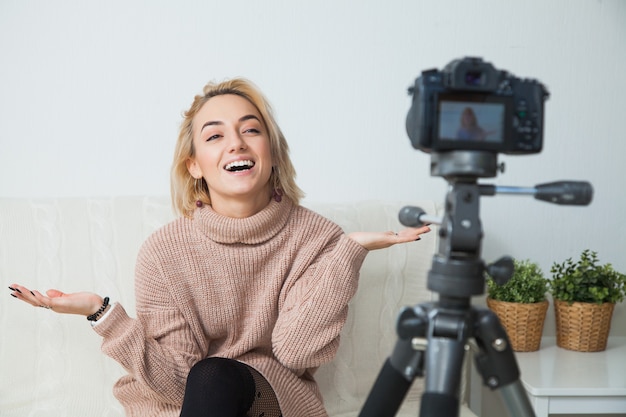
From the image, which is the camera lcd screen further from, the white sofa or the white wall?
the white wall

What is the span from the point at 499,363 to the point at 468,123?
309mm

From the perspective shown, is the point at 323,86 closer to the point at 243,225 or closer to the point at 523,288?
the point at 243,225

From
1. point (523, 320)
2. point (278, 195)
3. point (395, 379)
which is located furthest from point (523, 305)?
point (395, 379)

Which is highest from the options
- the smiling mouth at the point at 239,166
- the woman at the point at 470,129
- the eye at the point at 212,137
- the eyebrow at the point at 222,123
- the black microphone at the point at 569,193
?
the woman at the point at 470,129

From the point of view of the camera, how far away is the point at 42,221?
5.24 ft

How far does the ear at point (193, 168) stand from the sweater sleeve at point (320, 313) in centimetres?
36

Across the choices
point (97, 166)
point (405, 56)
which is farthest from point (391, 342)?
point (97, 166)

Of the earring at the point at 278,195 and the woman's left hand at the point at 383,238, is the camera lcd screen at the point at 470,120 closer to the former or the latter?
the woman's left hand at the point at 383,238

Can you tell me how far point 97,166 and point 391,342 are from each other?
910 millimetres

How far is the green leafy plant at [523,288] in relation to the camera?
173 centimetres

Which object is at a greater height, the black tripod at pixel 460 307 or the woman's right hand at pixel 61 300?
the black tripod at pixel 460 307

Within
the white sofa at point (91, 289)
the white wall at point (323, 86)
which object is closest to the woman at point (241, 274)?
the white sofa at point (91, 289)

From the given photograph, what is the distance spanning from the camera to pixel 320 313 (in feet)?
4.47

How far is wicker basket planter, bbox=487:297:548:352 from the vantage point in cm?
172
